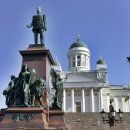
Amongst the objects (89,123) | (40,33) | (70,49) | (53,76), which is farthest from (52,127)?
(70,49)

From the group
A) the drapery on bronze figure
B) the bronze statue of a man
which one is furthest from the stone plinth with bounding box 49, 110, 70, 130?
the bronze statue of a man

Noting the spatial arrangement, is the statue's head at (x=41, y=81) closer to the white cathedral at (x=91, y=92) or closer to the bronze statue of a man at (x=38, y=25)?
the bronze statue of a man at (x=38, y=25)

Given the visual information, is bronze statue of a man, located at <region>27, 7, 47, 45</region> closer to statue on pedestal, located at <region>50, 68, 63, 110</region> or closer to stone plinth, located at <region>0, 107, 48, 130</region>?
statue on pedestal, located at <region>50, 68, 63, 110</region>

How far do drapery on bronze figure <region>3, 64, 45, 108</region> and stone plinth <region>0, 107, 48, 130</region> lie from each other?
0.36m

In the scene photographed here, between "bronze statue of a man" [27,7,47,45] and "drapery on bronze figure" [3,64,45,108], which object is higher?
"bronze statue of a man" [27,7,47,45]

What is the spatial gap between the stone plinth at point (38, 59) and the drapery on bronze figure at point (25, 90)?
537 mm

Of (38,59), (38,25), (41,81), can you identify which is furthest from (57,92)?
(38,25)

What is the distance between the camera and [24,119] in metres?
14.0

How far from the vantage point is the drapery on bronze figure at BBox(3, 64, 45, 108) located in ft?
47.4

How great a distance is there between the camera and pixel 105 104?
207 ft

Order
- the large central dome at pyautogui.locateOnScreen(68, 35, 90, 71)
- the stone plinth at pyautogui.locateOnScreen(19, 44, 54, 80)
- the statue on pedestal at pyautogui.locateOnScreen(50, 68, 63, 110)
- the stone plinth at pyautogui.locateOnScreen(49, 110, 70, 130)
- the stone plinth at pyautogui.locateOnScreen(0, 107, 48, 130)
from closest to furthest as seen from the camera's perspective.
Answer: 1. the stone plinth at pyautogui.locateOnScreen(0, 107, 48, 130)
2. the stone plinth at pyautogui.locateOnScreen(49, 110, 70, 130)
3. the statue on pedestal at pyautogui.locateOnScreen(50, 68, 63, 110)
4. the stone plinth at pyautogui.locateOnScreen(19, 44, 54, 80)
5. the large central dome at pyautogui.locateOnScreen(68, 35, 90, 71)

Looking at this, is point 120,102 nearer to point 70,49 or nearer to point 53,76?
point 70,49

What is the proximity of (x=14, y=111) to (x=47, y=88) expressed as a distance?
1871 millimetres

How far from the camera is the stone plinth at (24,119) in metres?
13.7
